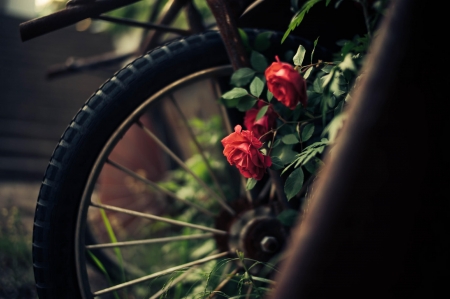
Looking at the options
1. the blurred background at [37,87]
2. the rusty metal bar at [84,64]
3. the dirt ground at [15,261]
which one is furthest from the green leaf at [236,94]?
the blurred background at [37,87]

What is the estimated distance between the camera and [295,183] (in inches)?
32.9

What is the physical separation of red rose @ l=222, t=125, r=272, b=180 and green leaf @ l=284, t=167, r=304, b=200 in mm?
59

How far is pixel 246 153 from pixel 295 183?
13cm

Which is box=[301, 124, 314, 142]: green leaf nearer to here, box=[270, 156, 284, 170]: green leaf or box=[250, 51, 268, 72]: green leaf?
box=[270, 156, 284, 170]: green leaf

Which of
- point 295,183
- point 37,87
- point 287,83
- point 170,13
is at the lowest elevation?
point 295,183

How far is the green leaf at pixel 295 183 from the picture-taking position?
0.83 metres

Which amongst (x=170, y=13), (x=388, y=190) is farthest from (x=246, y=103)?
(x=170, y=13)

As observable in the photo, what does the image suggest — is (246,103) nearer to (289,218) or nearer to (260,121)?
(260,121)

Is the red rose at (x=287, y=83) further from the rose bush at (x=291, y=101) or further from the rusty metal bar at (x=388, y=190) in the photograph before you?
the rusty metal bar at (x=388, y=190)

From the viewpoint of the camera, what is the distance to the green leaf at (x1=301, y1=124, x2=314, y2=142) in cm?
88

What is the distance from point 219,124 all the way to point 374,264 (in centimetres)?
148

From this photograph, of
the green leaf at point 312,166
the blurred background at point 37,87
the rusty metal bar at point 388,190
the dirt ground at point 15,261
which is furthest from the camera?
the blurred background at point 37,87

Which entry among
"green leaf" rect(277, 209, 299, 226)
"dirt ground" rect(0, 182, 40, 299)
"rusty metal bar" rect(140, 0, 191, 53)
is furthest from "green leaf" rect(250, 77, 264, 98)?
"dirt ground" rect(0, 182, 40, 299)

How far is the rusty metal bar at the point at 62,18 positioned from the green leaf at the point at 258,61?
37cm
